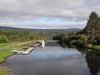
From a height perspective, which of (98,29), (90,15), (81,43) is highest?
(90,15)

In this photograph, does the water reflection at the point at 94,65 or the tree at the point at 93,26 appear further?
the tree at the point at 93,26

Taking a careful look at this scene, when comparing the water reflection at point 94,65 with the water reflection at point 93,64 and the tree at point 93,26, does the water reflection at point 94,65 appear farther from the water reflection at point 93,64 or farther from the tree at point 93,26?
the tree at point 93,26

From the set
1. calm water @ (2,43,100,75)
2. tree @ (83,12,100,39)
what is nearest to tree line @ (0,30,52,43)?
calm water @ (2,43,100,75)

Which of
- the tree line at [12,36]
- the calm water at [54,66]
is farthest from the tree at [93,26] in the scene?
the calm water at [54,66]

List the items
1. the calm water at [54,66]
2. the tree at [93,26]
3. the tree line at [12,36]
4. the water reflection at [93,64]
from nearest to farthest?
the calm water at [54,66], the water reflection at [93,64], the tree line at [12,36], the tree at [93,26]

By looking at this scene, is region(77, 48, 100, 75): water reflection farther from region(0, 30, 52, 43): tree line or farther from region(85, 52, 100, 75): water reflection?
region(0, 30, 52, 43): tree line

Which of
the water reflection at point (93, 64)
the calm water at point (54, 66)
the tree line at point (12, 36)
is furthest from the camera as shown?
the tree line at point (12, 36)

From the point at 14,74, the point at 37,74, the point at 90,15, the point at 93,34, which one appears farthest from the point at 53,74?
the point at 90,15

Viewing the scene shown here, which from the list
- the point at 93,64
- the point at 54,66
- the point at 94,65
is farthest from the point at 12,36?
the point at 94,65

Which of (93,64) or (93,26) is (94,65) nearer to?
(93,64)

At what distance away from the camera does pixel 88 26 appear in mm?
76938

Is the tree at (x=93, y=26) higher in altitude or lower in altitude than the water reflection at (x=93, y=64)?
higher

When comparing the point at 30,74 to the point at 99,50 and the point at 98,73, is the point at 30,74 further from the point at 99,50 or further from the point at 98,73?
the point at 99,50

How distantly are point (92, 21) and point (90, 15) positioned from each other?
443 centimetres
